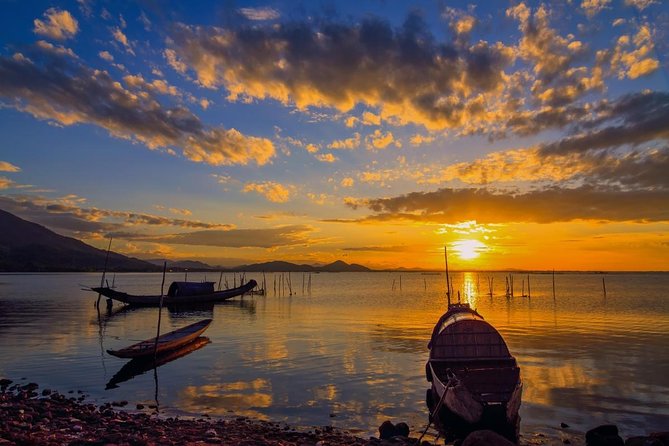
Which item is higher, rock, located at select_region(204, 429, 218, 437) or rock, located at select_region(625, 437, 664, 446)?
rock, located at select_region(625, 437, 664, 446)

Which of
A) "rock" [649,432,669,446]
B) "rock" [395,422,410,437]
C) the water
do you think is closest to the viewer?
"rock" [649,432,669,446]

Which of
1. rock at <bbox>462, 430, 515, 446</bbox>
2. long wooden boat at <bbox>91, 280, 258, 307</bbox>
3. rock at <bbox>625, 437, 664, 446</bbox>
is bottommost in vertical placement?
rock at <bbox>625, 437, 664, 446</bbox>

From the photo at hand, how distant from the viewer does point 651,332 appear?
139 feet

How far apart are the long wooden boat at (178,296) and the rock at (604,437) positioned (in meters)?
63.2

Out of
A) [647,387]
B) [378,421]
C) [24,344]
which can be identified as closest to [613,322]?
[647,387]

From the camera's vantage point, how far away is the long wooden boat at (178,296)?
218 ft

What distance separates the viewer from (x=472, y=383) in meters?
17.8

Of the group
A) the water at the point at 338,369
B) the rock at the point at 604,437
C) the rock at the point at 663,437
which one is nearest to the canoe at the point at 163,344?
the water at the point at 338,369

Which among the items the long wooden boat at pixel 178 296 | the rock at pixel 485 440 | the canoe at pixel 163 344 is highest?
the long wooden boat at pixel 178 296

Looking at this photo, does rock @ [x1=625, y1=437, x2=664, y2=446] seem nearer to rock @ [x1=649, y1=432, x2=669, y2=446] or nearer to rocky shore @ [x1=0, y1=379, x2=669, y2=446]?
rocky shore @ [x1=0, y1=379, x2=669, y2=446]

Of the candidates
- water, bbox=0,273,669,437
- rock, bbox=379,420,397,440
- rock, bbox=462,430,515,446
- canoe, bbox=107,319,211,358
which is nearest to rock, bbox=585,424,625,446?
water, bbox=0,273,669,437

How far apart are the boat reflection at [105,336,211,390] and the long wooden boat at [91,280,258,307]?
126ft

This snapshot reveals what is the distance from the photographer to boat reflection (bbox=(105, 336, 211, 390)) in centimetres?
2466

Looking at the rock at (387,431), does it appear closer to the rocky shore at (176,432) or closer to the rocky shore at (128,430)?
the rocky shore at (176,432)
